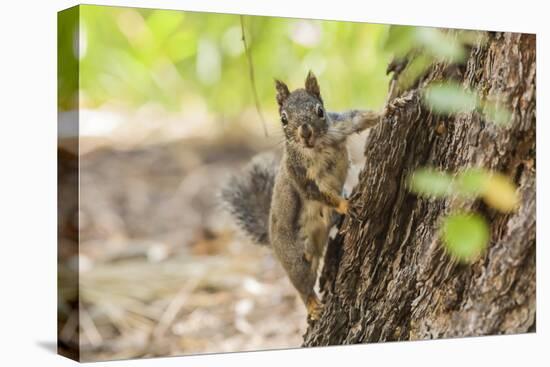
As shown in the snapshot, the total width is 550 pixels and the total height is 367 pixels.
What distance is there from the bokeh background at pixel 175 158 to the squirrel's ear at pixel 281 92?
3 centimetres

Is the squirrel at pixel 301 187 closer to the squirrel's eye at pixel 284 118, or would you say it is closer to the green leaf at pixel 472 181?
the squirrel's eye at pixel 284 118

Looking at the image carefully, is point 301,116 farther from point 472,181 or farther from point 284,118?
point 472,181

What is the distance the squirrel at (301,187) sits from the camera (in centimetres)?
398

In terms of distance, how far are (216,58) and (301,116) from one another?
0.45 metres

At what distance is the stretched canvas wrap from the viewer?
3.70 meters

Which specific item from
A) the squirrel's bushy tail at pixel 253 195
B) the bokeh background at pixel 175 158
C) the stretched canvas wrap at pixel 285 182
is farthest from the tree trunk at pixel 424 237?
the squirrel's bushy tail at pixel 253 195

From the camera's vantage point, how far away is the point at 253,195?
4.04 m

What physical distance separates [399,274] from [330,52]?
106cm

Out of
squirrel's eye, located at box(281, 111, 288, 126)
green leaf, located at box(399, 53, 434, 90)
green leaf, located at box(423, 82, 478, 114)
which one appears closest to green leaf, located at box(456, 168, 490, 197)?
green leaf, located at box(423, 82, 478, 114)

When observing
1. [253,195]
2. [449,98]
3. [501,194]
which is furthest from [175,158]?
[501,194]

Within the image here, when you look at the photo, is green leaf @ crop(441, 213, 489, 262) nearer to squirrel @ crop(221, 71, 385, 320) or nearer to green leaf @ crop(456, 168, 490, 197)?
green leaf @ crop(456, 168, 490, 197)

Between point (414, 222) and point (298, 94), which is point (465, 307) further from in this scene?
point (298, 94)

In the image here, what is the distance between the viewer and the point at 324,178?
4.01 meters

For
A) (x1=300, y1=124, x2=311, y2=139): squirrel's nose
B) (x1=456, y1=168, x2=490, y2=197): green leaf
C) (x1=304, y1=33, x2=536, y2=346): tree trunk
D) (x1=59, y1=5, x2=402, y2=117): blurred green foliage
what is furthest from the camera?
(x1=456, y1=168, x2=490, y2=197): green leaf
